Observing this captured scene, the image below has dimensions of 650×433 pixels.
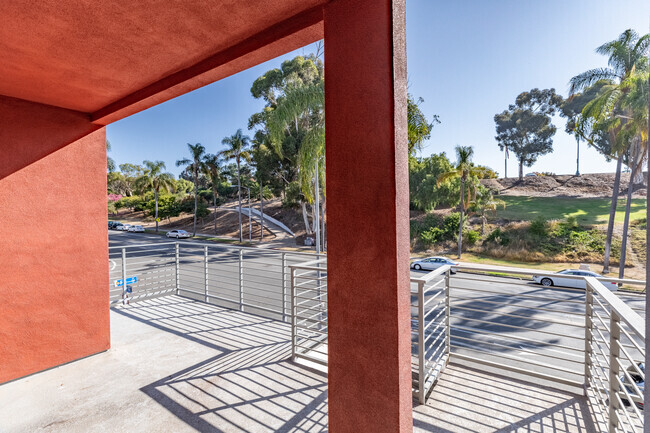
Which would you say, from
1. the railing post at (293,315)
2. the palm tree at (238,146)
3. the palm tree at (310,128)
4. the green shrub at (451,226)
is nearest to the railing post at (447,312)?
the railing post at (293,315)

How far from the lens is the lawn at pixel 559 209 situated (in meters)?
16.8

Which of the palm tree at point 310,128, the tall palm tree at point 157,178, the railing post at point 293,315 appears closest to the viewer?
the railing post at point 293,315

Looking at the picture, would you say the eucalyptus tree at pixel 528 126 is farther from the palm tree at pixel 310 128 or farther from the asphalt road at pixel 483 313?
the palm tree at pixel 310 128

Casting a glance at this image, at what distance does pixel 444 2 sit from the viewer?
7781 millimetres

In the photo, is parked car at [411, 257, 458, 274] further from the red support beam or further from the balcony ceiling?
the balcony ceiling

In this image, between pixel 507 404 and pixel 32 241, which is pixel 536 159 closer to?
pixel 507 404

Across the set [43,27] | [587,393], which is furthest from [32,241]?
[587,393]

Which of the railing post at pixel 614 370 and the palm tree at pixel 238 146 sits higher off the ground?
the palm tree at pixel 238 146

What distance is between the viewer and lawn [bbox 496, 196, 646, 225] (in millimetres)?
16750

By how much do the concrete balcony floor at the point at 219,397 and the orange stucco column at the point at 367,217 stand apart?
884mm

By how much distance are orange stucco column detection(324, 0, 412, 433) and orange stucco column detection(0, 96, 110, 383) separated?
299cm

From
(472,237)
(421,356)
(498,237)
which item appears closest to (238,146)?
(472,237)

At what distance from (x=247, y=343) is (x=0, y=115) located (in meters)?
3.17

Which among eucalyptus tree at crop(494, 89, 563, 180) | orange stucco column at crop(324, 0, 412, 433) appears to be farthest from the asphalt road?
eucalyptus tree at crop(494, 89, 563, 180)
